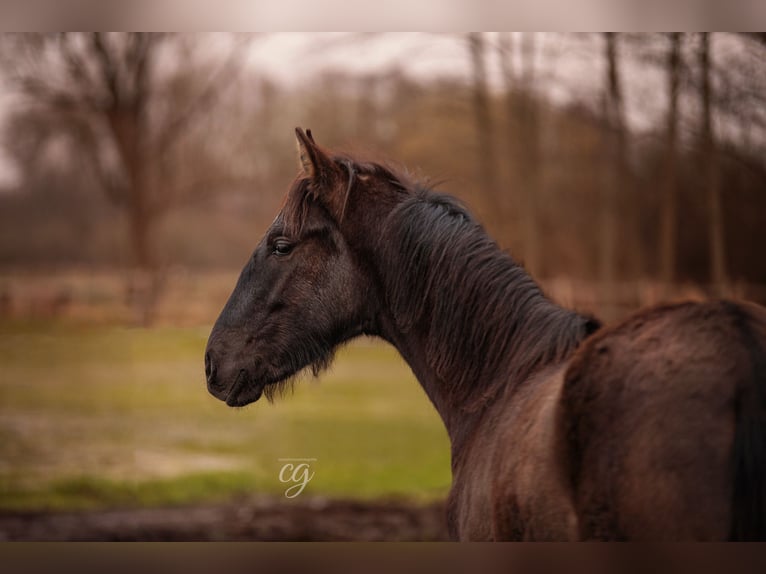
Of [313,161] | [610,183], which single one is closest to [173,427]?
[313,161]

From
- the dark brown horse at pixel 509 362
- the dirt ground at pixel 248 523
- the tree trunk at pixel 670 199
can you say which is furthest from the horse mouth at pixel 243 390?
the tree trunk at pixel 670 199

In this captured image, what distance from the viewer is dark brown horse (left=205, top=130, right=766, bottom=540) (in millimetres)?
1419

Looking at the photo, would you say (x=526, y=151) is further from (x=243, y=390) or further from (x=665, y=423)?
(x=665, y=423)

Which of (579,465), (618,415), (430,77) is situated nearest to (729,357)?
(618,415)

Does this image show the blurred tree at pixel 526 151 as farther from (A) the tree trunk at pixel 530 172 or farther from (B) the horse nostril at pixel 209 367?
(B) the horse nostril at pixel 209 367

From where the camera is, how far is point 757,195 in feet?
12.3

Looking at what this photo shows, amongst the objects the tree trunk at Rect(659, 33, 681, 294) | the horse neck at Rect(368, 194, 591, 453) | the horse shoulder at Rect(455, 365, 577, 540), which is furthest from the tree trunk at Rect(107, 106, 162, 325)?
the tree trunk at Rect(659, 33, 681, 294)

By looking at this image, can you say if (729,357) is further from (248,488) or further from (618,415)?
(248,488)

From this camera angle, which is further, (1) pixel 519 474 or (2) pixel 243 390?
(2) pixel 243 390

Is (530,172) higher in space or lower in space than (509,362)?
higher

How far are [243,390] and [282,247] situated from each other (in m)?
0.50

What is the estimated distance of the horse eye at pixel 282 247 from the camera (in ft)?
7.45

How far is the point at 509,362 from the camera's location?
6.61 feet

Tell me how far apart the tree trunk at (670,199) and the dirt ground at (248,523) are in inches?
73.8
